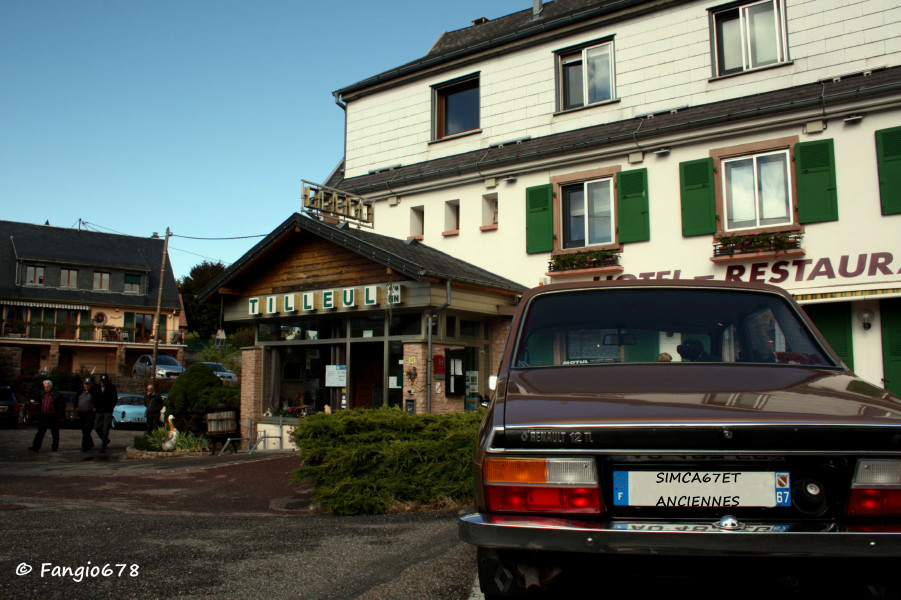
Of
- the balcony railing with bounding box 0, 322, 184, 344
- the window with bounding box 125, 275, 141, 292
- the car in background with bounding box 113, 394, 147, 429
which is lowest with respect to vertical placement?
the car in background with bounding box 113, 394, 147, 429

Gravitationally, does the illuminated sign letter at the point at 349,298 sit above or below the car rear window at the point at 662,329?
above

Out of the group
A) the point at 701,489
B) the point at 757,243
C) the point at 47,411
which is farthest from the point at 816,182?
the point at 47,411

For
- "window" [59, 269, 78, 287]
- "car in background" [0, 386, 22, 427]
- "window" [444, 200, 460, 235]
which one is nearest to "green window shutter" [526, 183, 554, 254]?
"window" [444, 200, 460, 235]

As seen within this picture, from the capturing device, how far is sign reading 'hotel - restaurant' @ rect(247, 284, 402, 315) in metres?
13.3

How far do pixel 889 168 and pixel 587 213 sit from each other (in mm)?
5298

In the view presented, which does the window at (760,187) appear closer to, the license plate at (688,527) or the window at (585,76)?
the window at (585,76)

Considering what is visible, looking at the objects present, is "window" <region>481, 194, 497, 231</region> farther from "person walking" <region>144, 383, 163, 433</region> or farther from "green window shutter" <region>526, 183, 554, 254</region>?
"person walking" <region>144, 383, 163, 433</region>

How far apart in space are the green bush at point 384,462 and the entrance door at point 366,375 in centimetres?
649

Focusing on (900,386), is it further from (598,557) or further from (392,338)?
(598,557)

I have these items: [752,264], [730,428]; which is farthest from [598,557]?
[752,264]

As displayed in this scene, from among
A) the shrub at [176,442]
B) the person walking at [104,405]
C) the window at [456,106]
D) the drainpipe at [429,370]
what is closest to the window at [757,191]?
the drainpipe at [429,370]

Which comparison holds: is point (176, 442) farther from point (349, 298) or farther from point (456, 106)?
point (456, 106)

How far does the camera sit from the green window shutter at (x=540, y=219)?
14.7 m

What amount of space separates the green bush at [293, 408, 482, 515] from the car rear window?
3.75 meters
